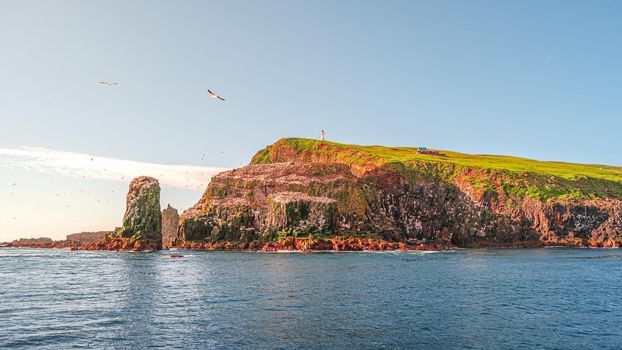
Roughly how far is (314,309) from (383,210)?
108812mm

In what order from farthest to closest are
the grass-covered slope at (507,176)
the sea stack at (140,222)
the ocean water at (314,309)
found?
the grass-covered slope at (507,176) < the sea stack at (140,222) < the ocean water at (314,309)

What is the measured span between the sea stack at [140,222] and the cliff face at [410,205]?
8.72 meters

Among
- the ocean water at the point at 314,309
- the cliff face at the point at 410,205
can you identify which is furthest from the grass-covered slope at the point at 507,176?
the ocean water at the point at 314,309

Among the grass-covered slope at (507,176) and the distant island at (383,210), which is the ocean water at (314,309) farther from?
the grass-covered slope at (507,176)

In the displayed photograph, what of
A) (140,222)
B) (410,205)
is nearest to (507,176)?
(410,205)

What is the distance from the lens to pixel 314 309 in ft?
138

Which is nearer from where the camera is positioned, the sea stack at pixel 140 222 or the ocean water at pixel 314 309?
the ocean water at pixel 314 309

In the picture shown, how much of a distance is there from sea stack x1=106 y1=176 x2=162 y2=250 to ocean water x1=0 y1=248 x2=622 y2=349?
2570 inches

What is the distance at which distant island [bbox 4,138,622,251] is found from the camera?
134m

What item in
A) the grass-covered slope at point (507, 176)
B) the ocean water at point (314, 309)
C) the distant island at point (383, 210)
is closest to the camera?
the ocean water at point (314, 309)

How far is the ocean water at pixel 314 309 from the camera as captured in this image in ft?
102

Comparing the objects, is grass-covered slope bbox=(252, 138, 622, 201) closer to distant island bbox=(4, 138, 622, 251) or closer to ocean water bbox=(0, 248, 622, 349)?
distant island bbox=(4, 138, 622, 251)

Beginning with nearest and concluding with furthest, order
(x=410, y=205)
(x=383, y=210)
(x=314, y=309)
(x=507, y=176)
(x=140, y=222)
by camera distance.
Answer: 1. (x=314, y=309)
2. (x=140, y=222)
3. (x=383, y=210)
4. (x=410, y=205)
5. (x=507, y=176)

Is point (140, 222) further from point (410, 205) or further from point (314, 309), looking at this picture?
point (314, 309)
